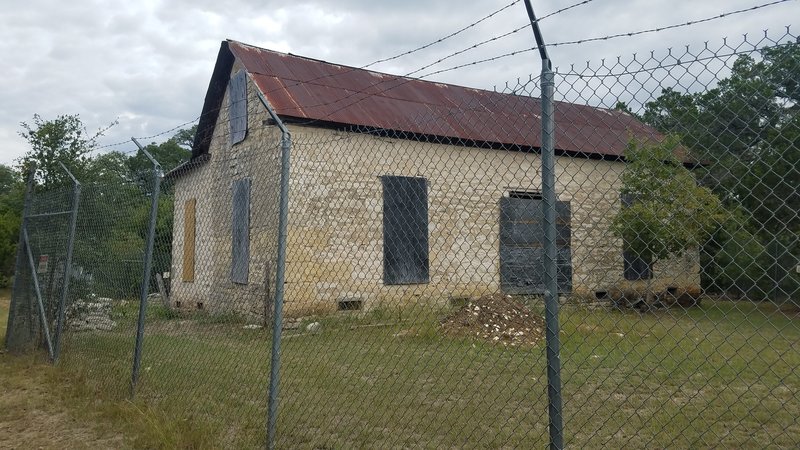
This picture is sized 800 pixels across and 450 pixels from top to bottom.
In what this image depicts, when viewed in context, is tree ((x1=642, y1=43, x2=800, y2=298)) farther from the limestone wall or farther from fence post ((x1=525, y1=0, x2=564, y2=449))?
the limestone wall

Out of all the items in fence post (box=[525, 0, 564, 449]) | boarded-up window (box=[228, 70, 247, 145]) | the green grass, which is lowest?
the green grass

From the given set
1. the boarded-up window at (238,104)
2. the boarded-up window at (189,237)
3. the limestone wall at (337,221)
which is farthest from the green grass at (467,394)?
the boarded-up window at (189,237)

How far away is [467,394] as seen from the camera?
5391 mm

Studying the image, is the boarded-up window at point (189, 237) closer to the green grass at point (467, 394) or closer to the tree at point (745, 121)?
the green grass at point (467, 394)

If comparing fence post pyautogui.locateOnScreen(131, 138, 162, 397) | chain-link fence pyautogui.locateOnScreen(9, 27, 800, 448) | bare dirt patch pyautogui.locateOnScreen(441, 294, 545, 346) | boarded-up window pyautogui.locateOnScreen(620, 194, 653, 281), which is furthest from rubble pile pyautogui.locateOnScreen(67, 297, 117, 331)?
boarded-up window pyautogui.locateOnScreen(620, 194, 653, 281)

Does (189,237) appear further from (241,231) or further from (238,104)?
(238,104)

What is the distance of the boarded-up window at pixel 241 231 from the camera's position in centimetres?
1109

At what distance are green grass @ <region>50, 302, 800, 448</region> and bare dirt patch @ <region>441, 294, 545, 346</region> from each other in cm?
98

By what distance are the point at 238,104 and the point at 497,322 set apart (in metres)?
7.12

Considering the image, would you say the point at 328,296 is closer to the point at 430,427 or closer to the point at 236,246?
the point at 236,246

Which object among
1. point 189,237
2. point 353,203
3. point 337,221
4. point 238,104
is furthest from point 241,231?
point 189,237

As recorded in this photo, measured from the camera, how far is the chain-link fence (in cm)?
248

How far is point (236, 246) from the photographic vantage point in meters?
11.4

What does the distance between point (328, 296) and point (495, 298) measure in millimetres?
3111
